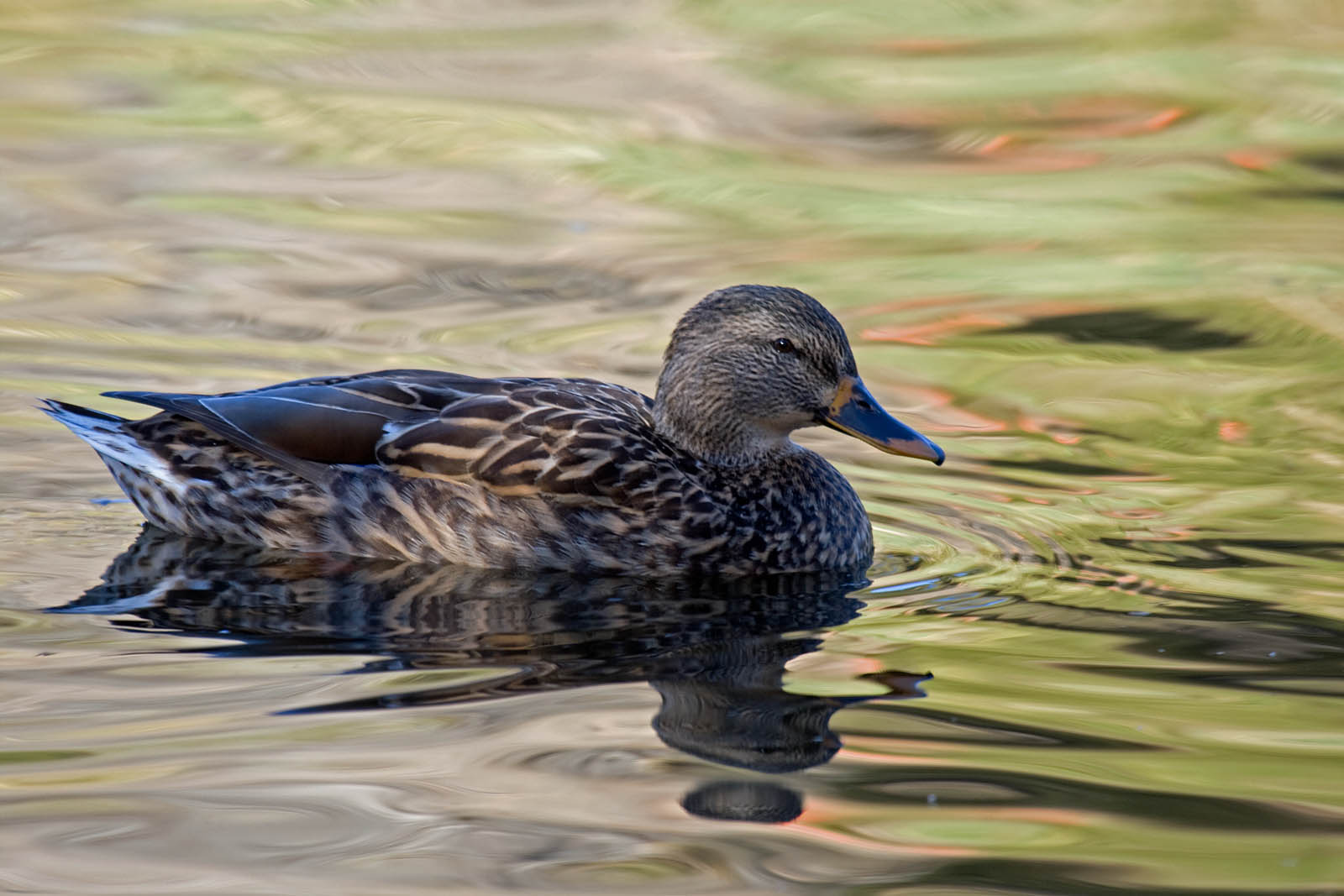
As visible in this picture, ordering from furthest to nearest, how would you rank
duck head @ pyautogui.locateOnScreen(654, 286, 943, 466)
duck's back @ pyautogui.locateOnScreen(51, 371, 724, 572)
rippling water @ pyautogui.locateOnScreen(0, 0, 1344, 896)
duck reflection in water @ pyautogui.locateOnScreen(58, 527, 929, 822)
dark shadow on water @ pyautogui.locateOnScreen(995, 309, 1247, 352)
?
dark shadow on water @ pyautogui.locateOnScreen(995, 309, 1247, 352) < duck head @ pyautogui.locateOnScreen(654, 286, 943, 466) < duck's back @ pyautogui.locateOnScreen(51, 371, 724, 572) < duck reflection in water @ pyautogui.locateOnScreen(58, 527, 929, 822) < rippling water @ pyautogui.locateOnScreen(0, 0, 1344, 896)

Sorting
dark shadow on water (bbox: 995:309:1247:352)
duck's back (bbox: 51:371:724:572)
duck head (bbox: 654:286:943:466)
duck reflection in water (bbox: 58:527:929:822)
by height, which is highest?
dark shadow on water (bbox: 995:309:1247:352)

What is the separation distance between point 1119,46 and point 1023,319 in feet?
20.3

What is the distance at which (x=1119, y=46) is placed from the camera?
16766 mm

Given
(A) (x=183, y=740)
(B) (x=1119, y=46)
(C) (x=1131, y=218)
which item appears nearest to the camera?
(A) (x=183, y=740)

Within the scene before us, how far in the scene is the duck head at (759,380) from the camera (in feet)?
25.6

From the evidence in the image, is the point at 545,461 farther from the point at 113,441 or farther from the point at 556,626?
the point at 113,441

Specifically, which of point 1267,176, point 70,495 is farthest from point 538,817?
point 1267,176

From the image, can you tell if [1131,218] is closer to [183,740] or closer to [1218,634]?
[1218,634]

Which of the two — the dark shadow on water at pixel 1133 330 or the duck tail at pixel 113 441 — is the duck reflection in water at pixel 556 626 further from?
the dark shadow on water at pixel 1133 330

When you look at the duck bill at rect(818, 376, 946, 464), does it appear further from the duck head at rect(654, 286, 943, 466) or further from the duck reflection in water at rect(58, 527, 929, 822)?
the duck reflection in water at rect(58, 527, 929, 822)

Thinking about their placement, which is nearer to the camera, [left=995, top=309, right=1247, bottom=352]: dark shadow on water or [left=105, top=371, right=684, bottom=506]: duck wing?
[left=105, top=371, right=684, bottom=506]: duck wing

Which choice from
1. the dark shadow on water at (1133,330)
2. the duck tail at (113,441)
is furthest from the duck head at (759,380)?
the dark shadow on water at (1133,330)

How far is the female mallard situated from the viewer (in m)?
7.61

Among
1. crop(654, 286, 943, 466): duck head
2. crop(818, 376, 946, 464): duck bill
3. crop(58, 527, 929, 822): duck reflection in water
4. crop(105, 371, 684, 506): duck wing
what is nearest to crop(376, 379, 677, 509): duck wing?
crop(105, 371, 684, 506): duck wing
